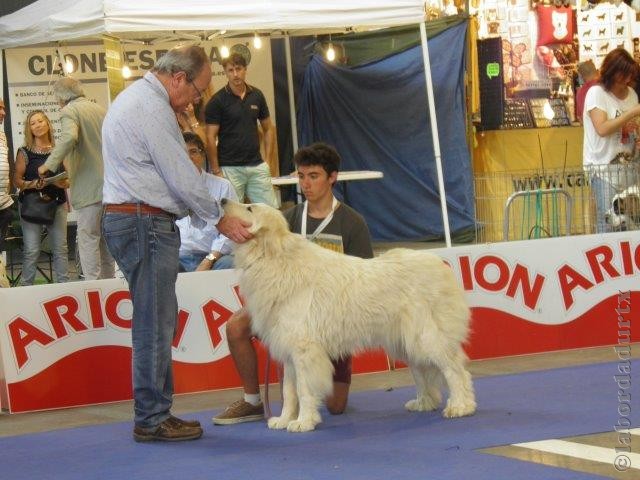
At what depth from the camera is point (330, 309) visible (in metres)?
6.40

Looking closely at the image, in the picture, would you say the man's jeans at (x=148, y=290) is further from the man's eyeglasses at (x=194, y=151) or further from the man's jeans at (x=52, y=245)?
the man's jeans at (x=52, y=245)

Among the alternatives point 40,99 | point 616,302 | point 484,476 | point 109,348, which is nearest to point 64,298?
point 109,348

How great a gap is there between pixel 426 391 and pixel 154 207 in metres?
1.93

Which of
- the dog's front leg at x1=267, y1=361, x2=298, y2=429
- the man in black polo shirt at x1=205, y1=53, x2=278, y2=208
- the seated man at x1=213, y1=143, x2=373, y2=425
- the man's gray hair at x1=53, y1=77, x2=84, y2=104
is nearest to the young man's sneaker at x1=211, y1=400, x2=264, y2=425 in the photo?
the seated man at x1=213, y1=143, x2=373, y2=425

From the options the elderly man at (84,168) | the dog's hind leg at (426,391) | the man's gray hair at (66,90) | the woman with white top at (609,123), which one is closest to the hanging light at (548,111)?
the woman with white top at (609,123)

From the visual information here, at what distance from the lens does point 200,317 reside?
7926 millimetres

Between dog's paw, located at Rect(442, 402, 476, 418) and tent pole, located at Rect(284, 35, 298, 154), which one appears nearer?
dog's paw, located at Rect(442, 402, 476, 418)

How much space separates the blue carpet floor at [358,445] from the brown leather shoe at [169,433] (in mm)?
53

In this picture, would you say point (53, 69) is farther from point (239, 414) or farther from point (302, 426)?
point (302, 426)

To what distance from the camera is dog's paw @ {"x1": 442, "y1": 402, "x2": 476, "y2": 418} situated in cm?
660

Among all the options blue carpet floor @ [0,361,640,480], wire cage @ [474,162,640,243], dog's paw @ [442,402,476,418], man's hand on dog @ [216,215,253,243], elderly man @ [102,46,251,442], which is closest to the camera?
blue carpet floor @ [0,361,640,480]

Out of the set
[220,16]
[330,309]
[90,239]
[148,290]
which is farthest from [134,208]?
[220,16]

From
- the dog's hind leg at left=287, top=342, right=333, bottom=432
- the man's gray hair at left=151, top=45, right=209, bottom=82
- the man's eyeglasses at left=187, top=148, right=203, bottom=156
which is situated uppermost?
the man's gray hair at left=151, top=45, right=209, bottom=82

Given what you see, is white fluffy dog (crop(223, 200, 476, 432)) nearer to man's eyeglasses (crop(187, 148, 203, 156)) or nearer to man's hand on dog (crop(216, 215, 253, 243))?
man's hand on dog (crop(216, 215, 253, 243))
